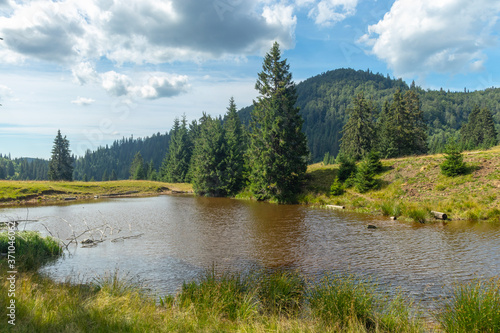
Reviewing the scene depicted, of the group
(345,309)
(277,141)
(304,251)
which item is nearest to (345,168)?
(277,141)

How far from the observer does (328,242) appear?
61.7 feet

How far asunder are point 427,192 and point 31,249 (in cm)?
3385

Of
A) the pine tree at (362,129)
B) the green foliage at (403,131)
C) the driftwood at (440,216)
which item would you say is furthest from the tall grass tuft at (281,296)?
the green foliage at (403,131)

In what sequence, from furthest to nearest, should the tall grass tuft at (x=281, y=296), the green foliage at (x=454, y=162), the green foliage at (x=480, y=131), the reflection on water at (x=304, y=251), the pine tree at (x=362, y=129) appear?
the green foliage at (x=480, y=131) < the pine tree at (x=362, y=129) < the green foliage at (x=454, y=162) < the reflection on water at (x=304, y=251) < the tall grass tuft at (x=281, y=296)

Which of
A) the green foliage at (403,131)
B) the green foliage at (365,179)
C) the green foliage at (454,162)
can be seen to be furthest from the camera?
the green foliage at (403,131)

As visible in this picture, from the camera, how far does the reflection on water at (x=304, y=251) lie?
12688mm

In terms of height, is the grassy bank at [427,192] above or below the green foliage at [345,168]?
below

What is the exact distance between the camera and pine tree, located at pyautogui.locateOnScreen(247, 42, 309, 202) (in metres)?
42.6

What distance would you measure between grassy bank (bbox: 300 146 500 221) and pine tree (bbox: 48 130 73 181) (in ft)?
249

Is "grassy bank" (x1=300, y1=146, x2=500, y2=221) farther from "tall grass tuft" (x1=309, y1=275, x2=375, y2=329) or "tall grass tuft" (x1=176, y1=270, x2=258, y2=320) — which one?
"tall grass tuft" (x1=176, y1=270, x2=258, y2=320)

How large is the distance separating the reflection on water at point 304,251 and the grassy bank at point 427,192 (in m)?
2.72

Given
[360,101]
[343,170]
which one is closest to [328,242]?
[343,170]

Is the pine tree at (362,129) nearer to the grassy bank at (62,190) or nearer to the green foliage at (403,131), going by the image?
the green foliage at (403,131)

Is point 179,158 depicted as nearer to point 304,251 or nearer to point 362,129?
point 362,129
